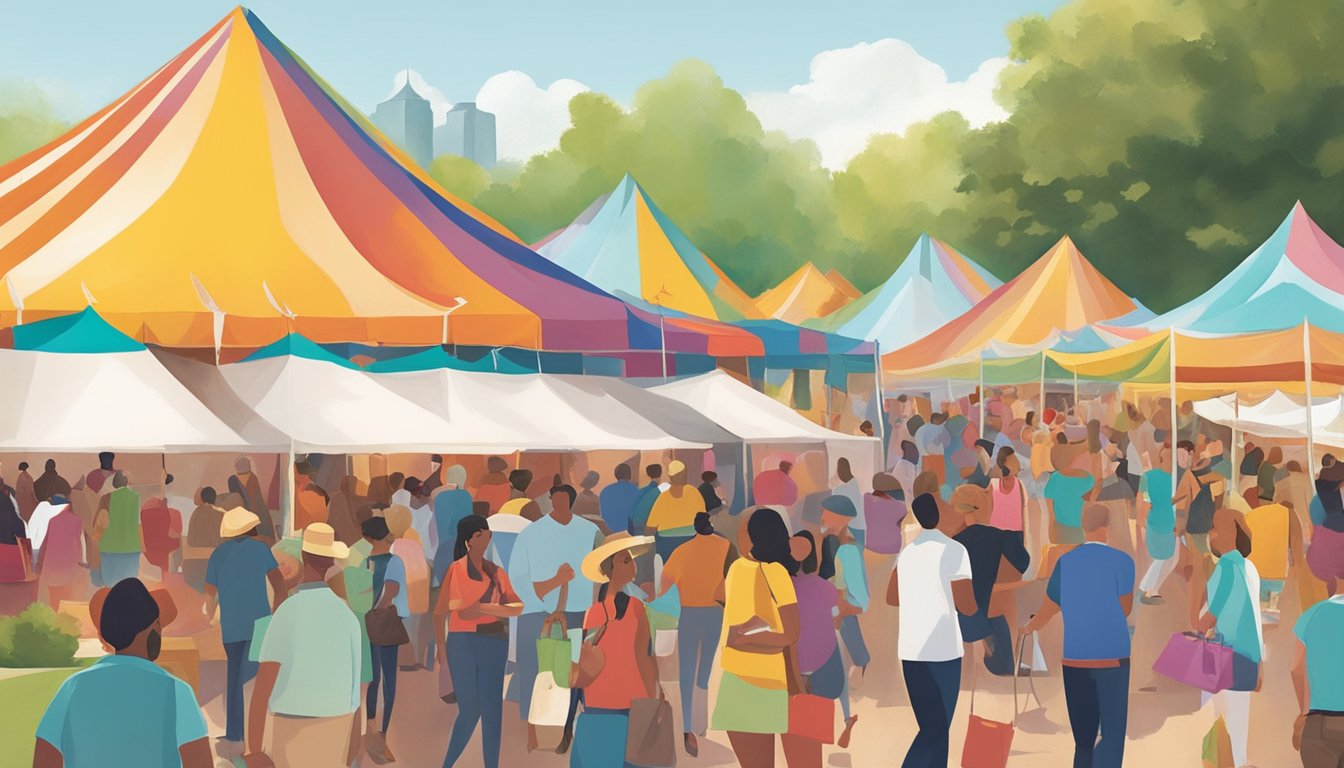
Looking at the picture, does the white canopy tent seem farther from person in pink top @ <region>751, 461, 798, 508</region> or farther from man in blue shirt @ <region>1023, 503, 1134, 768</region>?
man in blue shirt @ <region>1023, 503, 1134, 768</region>

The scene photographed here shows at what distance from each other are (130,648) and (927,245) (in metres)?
34.5

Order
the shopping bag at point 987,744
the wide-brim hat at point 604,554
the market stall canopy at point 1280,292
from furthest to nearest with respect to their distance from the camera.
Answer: the market stall canopy at point 1280,292 → the shopping bag at point 987,744 → the wide-brim hat at point 604,554

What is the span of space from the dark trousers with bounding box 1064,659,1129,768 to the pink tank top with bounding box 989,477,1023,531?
4.88 meters

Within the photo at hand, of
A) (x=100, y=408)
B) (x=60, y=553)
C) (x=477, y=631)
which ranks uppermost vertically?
(x=100, y=408)

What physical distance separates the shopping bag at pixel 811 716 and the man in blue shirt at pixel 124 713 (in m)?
3.16

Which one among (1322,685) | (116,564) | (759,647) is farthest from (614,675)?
(116,564)

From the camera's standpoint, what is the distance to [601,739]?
23.3 feet

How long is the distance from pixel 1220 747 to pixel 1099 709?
150 cm

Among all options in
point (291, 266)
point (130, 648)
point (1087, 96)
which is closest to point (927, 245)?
point (1087, 96)

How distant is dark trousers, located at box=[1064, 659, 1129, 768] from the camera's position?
754 cm

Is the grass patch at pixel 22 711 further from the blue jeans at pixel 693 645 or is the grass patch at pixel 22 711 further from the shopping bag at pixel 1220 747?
Result: the shopping bag at pixel 1220 747

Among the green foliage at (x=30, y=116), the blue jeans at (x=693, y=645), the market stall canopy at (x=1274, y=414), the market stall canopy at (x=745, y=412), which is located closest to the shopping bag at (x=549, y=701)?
the blue jeans at (x=693, y=645)

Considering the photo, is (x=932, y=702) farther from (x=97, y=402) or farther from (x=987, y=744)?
(x=97, y=402)

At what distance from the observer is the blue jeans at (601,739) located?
23.2 ft
